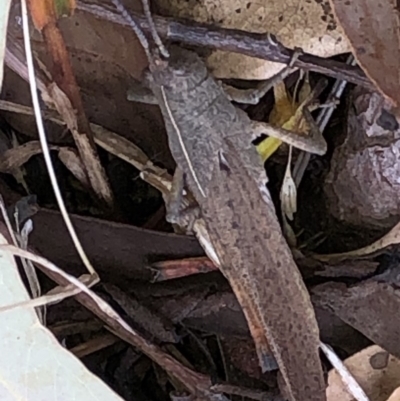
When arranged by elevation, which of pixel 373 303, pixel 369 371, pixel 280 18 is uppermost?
pixel 280 18

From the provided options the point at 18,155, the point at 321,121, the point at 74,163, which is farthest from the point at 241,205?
the point at 18,155

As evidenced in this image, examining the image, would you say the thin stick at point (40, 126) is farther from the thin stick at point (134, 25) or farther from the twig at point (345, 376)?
the twig at point (345, 376)

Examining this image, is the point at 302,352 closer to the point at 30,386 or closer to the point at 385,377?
the point at 385,377

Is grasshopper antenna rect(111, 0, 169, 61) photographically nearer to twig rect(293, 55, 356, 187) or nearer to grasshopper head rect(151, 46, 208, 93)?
grasshopper head rect(151, 46, 208, 93)

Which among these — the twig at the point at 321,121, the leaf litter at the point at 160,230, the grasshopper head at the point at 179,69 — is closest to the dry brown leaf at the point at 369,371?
the leaf litter at the point at 160,230

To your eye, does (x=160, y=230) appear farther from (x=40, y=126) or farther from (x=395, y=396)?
(x=395, y=396)
